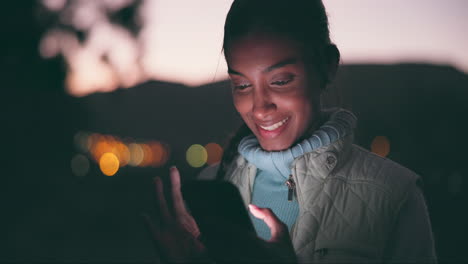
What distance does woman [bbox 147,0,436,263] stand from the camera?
1.82 meters

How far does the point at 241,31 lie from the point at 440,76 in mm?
75662

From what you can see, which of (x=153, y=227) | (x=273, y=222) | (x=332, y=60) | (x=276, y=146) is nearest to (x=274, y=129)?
(x=276, y=146)

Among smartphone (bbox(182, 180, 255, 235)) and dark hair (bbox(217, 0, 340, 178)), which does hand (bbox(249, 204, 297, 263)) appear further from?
dark hair (bbox(217, 0, 340, 178))

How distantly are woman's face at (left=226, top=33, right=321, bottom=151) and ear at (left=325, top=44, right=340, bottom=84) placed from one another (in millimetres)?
164

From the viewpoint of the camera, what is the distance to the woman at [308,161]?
5.98 ft

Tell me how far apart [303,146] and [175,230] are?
81 cm

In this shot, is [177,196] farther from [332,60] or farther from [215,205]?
[332,60]

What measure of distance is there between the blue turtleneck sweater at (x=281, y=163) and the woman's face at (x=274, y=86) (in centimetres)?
8

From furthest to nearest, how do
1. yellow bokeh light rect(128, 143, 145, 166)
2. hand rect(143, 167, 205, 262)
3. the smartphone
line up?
yellow bokeh light rect(128, 143, 145, 166), hand rect(143, 167, 205, 262), the smartphone

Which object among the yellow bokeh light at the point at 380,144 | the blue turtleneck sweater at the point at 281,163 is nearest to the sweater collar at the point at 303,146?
Answer: the blue turtleneck sweater at the point at 281,163

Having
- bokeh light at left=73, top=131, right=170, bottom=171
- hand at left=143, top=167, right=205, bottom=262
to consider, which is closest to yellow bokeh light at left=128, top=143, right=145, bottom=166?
bokeh light at left=73, top=131, right=170, bottom=171

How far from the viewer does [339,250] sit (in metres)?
1.84

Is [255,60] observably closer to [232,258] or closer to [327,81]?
[327,81]

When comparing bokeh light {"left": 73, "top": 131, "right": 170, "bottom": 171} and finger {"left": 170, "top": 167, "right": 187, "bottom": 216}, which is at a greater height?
finger {"left": 170, "top": 167, "right": 187, "bottom": 216}
